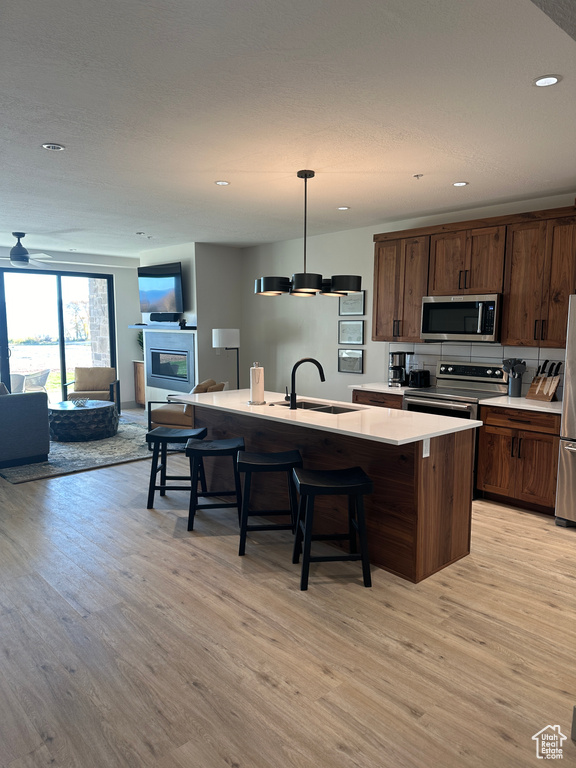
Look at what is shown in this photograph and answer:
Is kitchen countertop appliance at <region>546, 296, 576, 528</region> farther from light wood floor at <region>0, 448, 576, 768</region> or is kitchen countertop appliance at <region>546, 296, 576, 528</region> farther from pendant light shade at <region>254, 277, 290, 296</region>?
pendant light shade at <region>254, 277, 290, 296</region>

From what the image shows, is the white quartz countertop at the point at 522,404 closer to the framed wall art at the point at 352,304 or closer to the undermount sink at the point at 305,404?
the undermount sink at the point at 305,404

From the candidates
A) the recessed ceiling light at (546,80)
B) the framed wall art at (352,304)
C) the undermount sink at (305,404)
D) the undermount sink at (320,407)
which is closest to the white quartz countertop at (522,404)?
the undermount sink at (320,407)

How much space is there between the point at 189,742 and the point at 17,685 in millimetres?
822

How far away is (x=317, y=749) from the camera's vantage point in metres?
1.76

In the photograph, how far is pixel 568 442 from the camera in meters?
3.73

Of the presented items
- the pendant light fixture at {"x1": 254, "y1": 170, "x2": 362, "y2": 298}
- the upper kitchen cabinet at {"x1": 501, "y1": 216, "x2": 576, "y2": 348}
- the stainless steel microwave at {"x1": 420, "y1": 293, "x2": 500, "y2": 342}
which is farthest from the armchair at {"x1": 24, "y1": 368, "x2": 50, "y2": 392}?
the upper kitchen cabinet at {"x1": 501, "y1": 216, "x2": 576, "y2": 348}

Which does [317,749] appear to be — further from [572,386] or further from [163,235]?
[163,235]

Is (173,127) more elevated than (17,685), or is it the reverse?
(173,127)

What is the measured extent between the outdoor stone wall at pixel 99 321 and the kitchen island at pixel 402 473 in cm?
619

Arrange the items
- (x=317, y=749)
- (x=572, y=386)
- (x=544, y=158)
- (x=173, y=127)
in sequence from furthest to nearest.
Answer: (x=572, y=386) → (x=544, y=158) → (x=173, y=127) → (x=317, y=749)

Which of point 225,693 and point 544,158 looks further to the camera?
point 544,158

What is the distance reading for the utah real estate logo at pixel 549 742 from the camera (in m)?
1.74

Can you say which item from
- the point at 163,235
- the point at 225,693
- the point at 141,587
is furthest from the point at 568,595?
the point at 163,235

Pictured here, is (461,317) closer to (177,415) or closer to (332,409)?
(332,409)
